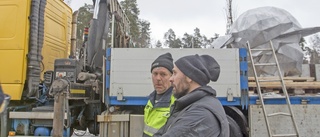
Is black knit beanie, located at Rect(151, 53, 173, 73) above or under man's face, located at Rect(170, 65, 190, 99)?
above

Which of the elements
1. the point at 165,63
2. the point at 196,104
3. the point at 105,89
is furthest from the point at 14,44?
the point at 196,104

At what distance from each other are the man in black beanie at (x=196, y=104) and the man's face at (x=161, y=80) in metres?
0.74

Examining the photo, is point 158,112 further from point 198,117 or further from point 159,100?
point 198,117

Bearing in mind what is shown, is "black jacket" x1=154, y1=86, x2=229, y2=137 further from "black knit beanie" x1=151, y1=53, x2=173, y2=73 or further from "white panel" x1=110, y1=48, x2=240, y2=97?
"white panel" x1=110, y1=48, x2=240, y2=97

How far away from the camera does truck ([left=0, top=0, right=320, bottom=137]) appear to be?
13.1 feet

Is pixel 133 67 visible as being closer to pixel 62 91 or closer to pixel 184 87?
pixel 62 91

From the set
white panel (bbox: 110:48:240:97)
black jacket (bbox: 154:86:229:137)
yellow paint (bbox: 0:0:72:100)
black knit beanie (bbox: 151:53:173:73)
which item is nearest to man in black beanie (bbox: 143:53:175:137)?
black knit beanie (bbox: 151:53:173:73)

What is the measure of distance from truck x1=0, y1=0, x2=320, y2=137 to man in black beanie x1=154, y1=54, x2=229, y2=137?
7.17 feet

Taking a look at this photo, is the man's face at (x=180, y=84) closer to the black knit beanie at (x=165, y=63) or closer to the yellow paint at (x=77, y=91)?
the black knit beanie at (x=165, y=63)

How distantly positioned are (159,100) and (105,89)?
5.90ft

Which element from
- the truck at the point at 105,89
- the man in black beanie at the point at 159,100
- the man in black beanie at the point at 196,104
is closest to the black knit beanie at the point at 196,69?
the man in black beanie at the point at 196,104

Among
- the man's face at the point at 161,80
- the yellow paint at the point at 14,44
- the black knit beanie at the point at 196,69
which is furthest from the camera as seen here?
the yellow paint at the point at 14,44

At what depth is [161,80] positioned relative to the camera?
2611mm

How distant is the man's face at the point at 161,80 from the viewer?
260 centimetres
